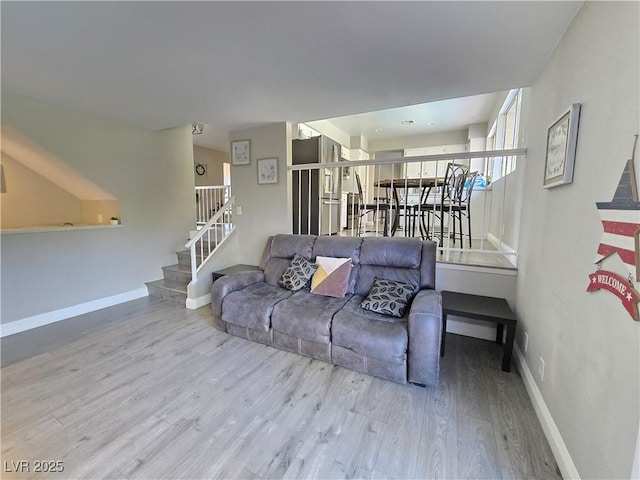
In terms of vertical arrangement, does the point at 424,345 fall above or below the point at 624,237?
below

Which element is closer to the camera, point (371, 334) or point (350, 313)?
point (371, 334)

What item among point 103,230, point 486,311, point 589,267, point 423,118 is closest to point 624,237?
point 589,267

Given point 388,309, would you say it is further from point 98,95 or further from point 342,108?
point 98,95

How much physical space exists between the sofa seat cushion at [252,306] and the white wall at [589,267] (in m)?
2.08

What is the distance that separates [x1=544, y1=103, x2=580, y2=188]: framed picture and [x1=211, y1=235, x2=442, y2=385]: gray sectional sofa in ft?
3.54

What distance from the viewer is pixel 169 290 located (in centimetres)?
381

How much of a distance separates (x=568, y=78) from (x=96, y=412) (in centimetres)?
362

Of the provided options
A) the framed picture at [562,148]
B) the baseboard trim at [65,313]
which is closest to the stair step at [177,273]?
the baseboard trim at [65,313]

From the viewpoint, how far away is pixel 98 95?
276 cm

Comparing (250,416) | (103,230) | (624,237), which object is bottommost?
(250,416)

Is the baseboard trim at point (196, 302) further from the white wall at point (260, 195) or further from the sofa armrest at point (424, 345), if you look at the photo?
the sofa armrest at point (424, 345)

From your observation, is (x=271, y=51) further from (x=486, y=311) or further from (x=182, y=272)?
(x=182, y=272)

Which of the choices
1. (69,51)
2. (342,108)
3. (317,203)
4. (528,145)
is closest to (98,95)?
(69,51)

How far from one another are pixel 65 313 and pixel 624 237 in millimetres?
4803
